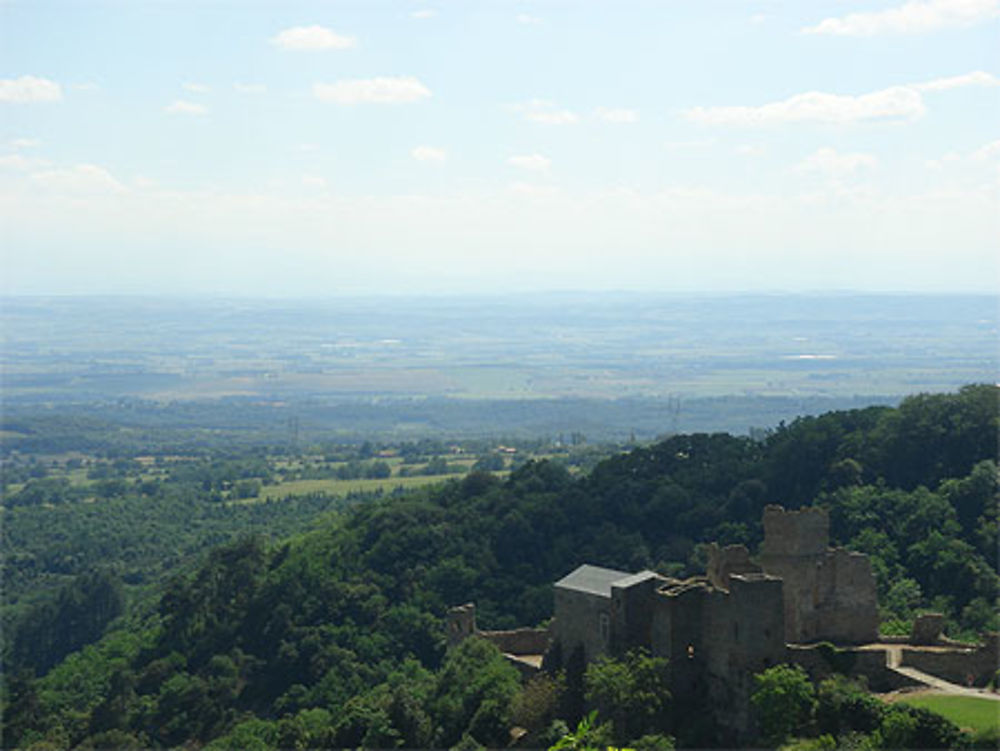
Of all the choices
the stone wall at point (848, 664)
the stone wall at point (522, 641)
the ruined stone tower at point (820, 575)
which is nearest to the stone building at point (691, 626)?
the stone wall at point (848, 664)

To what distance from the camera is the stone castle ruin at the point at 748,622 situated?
28.2 m

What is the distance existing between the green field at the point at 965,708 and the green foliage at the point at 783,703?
6.24 ft

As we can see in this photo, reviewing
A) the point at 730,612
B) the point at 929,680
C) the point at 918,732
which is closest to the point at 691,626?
the point at 730,612

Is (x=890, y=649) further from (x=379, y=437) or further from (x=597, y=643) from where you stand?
(x=379, y=437)

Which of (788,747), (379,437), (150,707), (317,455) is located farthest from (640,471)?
(379,437)

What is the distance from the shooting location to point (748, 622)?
92.4ft

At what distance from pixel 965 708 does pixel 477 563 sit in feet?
98.8

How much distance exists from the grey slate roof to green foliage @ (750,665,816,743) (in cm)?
491

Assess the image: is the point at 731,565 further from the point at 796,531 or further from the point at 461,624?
the point at 461,624

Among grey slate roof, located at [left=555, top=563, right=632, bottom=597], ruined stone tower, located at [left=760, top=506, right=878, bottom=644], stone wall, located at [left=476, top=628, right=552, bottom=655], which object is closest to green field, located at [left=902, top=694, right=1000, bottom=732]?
ruined stone tower, located at [left=760, top=506, right=878, bottom=644]

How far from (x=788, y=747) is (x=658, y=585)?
530cm

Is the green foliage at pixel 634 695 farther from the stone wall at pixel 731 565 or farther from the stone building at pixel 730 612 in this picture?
the stone wall at pixel 731 565

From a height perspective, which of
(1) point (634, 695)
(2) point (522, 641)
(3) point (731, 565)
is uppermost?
(3) point (731, 565)

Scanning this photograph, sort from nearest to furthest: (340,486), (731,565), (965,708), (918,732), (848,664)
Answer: (918,732) < (965,708) < (848,664) < (731,565) < (340,486)
